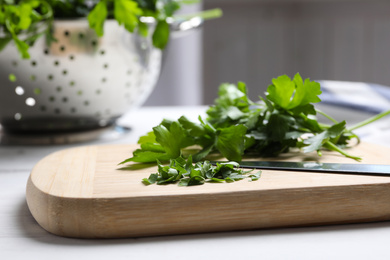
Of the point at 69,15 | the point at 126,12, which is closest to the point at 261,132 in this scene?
the point at 126,12

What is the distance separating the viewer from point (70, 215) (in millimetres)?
497

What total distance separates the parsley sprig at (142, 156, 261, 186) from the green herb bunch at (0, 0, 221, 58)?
0.37 metres

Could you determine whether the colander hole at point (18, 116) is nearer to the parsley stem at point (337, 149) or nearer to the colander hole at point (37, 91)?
the colander hole at point (37, 91)

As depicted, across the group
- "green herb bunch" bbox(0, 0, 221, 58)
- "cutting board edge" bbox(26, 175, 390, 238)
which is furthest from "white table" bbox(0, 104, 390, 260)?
"green herb bunch" bbox(0, 0, 221, 58)

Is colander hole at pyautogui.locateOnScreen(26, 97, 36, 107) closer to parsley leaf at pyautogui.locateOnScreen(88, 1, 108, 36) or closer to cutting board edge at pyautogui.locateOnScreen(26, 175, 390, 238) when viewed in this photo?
parsley leaf at pyautogui.locateOnScreen(88, 1, 108, 36)

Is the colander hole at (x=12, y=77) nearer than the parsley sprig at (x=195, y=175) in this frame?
No

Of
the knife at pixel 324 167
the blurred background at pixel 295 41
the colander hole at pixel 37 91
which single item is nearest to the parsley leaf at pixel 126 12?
the colander hole at pixel 37 91

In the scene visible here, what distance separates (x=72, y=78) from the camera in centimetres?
93

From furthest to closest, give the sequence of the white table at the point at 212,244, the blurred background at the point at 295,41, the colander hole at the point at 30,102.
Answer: the blurred background at the point at 295,41 → the colander hole at the point at 30,102 → the white table at the point at 212,244

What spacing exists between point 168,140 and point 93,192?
15cm

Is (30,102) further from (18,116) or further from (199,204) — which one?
(199,204)

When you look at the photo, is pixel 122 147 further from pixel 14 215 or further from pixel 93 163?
pixel 14 215

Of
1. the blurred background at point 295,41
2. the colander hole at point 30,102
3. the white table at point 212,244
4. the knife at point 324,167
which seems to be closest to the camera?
the white table at point 212,244

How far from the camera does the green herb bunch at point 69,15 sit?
83 centimetres
